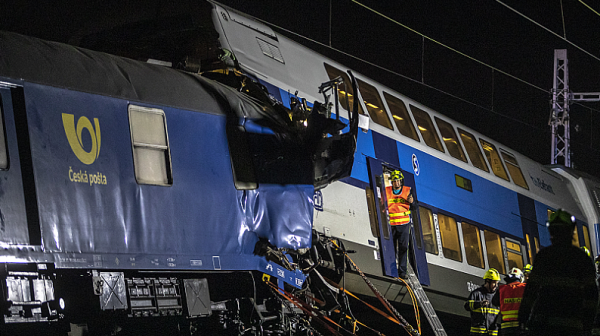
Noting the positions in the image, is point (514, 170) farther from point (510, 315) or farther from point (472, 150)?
point (510, 315)

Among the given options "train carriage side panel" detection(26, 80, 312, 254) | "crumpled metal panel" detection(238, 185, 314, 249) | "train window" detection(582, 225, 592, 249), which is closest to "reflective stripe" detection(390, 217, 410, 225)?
"crumpled metal panel" detection(238, 185, 314, 249)

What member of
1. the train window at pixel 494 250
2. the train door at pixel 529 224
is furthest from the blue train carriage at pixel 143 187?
the train door at pixel 529 224

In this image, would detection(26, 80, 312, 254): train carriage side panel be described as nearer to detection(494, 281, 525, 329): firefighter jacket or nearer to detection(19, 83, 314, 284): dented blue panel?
detection(19, 83, 314, 284): dented blue panel

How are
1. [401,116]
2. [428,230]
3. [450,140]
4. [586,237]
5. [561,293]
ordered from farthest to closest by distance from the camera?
[586,237], [450,140], [401,116], [428,230], [561,293]

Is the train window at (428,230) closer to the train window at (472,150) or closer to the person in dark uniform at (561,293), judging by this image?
the train window at (472,150)

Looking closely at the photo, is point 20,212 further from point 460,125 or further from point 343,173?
point 460,125

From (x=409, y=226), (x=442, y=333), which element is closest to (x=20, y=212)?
(x=409, y=226)

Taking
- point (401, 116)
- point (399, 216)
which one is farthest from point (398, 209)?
point (401, 116)

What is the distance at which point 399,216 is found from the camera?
1161 centimetres

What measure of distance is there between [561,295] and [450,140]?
32.4 feet

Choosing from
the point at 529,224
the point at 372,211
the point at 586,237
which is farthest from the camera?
the point at 586,237

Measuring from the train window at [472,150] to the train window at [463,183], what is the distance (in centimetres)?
71

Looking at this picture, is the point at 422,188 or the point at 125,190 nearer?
the point at 125,190

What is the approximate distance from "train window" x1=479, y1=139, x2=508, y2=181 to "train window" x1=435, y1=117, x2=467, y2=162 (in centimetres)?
149
